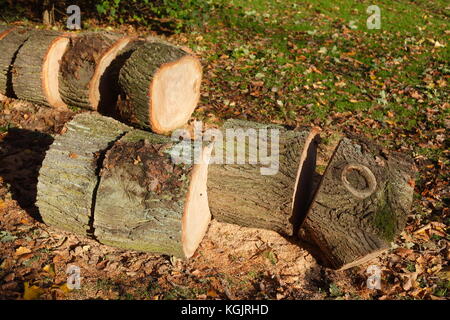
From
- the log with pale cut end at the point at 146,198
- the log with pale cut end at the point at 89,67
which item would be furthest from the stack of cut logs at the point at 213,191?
the log with pale cut end at the point at 89,67

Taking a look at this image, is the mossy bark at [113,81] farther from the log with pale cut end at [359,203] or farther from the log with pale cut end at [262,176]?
the log with pale cut end at [359,203]

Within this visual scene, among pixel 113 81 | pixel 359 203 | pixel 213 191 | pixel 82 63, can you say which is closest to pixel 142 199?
pixel 213 191

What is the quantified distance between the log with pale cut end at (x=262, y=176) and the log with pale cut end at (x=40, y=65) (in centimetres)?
263

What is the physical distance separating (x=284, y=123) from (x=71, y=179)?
3.16 meters

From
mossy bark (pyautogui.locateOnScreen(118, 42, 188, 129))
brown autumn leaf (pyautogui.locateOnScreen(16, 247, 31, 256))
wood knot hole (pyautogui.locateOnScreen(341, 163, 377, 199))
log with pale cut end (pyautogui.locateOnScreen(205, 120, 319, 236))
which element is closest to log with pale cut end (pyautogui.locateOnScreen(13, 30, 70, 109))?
mossy bark (pyautogui.locateOnScreen(118, 42, 188, 129))

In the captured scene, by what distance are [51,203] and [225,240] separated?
65.2 inches

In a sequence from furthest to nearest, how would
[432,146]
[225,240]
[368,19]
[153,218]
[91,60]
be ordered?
1. [368,19]
2. [432,146]
3. [91,60]
4. [225,240]
5. [153,218]

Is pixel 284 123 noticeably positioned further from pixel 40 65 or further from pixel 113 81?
pixel 40 65

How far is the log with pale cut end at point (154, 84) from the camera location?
468cm

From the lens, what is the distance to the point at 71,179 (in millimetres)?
3605
